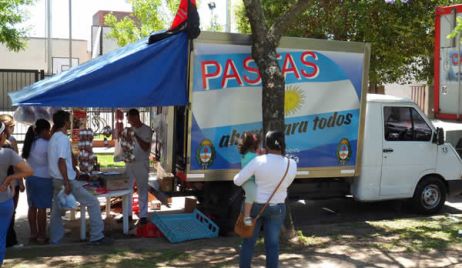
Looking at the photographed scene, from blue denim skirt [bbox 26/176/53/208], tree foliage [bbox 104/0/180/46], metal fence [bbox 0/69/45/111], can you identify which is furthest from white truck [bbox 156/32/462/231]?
tree foliage [bbox 104/0/180/46]

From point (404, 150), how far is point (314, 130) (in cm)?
179

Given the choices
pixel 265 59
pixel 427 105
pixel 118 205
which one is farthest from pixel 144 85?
pixel 427 105

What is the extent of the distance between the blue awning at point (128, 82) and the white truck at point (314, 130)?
239mm

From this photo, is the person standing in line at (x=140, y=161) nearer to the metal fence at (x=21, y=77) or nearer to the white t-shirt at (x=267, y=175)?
the metal fence at (x=21, y=77)

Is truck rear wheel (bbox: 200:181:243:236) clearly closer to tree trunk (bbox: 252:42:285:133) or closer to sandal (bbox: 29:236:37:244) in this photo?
tree trunk (bbox: 252:42:285:133)

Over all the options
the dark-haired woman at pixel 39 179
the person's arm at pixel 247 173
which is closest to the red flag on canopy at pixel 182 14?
the dark-haired woman at pixel 39 179

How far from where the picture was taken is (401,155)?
8.89 metres

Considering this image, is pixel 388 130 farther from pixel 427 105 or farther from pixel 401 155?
pixel 427 105

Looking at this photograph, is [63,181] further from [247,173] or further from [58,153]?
[247,173]

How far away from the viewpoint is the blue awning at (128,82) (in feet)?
21.8

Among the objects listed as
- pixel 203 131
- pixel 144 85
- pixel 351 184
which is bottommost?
pixel 351 184

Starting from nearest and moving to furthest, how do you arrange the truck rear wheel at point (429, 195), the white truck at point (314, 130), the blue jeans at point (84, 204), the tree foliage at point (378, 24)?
the blue jeans at point (84, 204)
the white truck at point (314, 130)
the truck rear wheel at point (429, 195)
the tree foliage at point (378, 24)

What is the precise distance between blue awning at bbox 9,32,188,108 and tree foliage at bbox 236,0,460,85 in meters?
6.87

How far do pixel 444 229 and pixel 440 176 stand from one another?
1.55 m
